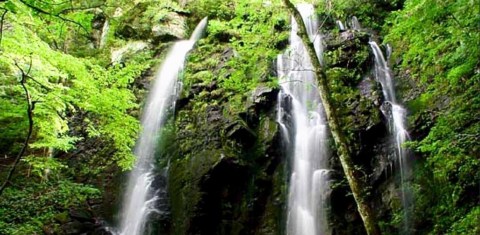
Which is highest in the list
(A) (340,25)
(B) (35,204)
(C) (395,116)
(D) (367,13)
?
(D) (367,13)

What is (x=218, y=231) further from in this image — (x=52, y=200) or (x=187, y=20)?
(x=187, y=20)

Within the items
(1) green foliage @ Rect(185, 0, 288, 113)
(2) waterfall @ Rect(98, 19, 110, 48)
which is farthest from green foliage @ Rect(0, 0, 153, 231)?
(2) waterfall @ Rect(98, 19, 110, 48)

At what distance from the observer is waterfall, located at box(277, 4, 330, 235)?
8.87m

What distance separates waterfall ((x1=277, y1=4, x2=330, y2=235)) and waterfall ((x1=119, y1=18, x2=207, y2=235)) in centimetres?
353

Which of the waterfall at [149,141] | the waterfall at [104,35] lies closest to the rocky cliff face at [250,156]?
the waterfall at [149,141]

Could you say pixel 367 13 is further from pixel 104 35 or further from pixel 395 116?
pixel 104 35

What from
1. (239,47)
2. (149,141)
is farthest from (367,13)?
(149,141)

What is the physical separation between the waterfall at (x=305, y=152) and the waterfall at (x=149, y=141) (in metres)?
3.53

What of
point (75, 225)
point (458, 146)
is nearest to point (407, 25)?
point (458, 146)

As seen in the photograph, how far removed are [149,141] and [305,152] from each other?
4.57 meters

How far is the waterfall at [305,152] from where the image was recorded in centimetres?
887

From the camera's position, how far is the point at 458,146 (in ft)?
20.9

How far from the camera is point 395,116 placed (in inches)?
386

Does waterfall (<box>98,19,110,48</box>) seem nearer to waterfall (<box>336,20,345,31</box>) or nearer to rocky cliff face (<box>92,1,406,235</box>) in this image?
rocky cliff face (<box>92,1,406,235</box>)
